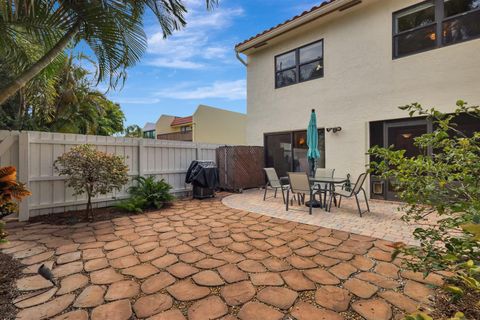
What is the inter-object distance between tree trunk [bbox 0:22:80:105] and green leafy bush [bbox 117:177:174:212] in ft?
10.1

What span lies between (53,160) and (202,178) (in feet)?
11.6

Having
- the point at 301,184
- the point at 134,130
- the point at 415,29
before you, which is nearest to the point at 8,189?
the point at 301,184

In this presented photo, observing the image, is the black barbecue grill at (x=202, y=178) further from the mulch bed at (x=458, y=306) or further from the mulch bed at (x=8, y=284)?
the mulch bed at (x=458, y=306)

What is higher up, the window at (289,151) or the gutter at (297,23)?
the gutter at (297,23)

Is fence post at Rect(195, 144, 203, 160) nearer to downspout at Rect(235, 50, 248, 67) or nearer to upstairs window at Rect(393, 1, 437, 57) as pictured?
downspout at Rect(235, 50, 248, 67)

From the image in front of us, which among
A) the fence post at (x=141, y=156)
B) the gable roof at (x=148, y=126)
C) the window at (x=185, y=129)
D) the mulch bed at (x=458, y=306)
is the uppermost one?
the gable roof at (x=148, y=126)

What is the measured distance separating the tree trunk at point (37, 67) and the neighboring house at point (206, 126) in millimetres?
13764

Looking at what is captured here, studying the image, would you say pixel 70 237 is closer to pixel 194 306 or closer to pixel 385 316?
pixel 194 306

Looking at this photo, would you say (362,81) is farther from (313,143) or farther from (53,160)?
(53,160)

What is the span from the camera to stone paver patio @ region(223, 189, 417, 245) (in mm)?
3814

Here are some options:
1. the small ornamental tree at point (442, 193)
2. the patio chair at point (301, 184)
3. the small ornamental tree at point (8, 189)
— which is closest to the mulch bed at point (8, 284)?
the small ornamental tree at point (8, 189)

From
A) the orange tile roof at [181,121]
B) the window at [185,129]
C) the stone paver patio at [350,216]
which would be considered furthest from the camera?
the window at [185,129]

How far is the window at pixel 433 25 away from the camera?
16.9 feet

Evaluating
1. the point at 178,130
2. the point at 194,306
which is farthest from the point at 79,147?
the point at 178,130
